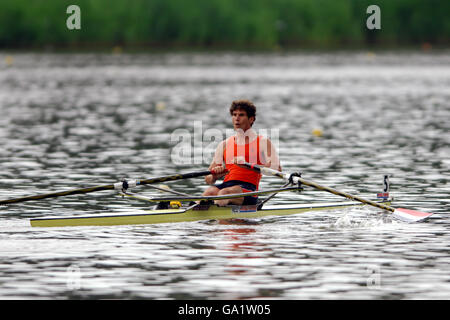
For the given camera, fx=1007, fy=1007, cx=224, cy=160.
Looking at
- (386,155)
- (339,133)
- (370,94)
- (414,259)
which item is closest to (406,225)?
(414,259)

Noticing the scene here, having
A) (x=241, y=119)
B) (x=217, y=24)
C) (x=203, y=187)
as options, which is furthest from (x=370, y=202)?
(x=217, y=24)

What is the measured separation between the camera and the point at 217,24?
99188 millimetres

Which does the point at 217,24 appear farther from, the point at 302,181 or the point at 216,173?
the point at 302,181

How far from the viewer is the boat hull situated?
14055 mm

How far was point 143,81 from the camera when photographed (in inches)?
2162

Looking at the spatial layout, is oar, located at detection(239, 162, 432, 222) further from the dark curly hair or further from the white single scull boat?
the dark curly hair

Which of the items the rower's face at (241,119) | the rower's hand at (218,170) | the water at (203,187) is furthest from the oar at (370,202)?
the rower's face at (241,119)

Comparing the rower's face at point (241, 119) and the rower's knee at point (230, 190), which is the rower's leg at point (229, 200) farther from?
the rower's face at point (241, 119)

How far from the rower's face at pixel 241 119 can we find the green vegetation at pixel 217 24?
82150 millimetres

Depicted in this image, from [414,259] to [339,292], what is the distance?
1956mm

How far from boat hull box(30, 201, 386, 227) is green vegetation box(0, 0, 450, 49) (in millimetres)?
82217

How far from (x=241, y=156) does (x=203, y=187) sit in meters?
3.77
